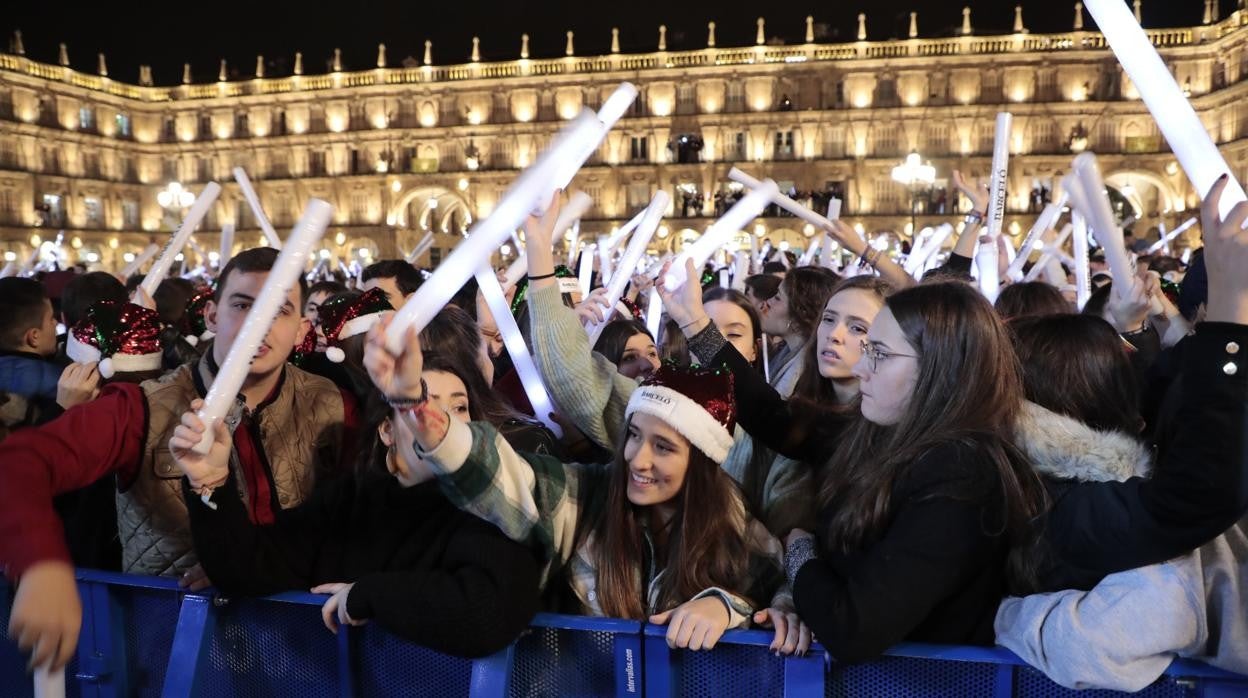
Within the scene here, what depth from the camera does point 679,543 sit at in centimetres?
232

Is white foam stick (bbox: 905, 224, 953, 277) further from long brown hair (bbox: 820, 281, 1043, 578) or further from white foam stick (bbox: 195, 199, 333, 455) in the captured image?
white foam stick (bbox: 195, 199, 333, 455)

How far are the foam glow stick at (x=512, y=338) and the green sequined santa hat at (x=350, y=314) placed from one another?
2.29ft

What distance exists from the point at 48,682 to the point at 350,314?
218cm

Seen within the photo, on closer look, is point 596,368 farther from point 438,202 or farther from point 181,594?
point 438,202

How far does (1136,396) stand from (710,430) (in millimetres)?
1311

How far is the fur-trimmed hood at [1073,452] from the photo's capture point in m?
2.01

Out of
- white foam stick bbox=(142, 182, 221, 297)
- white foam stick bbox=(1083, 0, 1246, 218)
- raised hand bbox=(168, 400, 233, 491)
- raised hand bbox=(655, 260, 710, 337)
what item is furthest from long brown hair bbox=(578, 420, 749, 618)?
white foam stick bbox=(142, 182, 221, 297)

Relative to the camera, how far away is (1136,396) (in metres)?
2.72

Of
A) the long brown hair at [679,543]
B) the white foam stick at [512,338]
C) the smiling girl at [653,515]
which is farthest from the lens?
the white foam stick at [512,338]

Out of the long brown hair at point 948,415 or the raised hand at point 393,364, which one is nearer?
the raised hand at point 393,364

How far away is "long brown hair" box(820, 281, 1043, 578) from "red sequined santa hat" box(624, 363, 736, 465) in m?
0.36

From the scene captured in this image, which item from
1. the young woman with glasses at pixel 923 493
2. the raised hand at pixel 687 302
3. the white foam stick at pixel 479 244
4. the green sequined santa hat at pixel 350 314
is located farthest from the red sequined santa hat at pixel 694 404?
the green sequined santa hat at pixel 350 314

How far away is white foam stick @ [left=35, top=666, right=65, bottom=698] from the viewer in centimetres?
168

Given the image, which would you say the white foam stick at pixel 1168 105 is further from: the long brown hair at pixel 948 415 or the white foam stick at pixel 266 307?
the white foam stick at pixel 266 307
